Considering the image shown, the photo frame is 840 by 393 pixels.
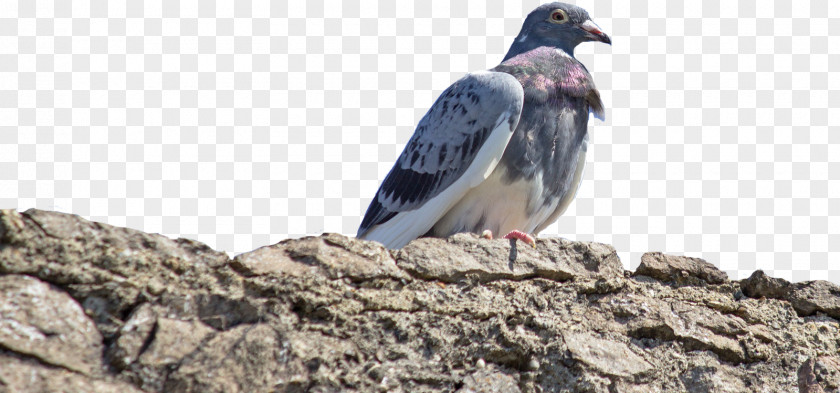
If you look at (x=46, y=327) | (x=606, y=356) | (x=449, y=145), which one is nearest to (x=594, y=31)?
(x=449, y=145)

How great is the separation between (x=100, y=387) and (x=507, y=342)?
1.44 metres

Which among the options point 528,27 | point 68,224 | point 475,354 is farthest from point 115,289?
point 528,27

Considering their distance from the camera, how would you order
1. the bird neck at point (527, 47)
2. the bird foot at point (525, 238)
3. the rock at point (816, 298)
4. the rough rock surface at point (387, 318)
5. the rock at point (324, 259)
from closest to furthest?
the rough rock surface at point (387, 318) < the rock at point (324, 259) < the bird foot at point (525, 238) < the rock at point (816, 298) < the bird neck at point (527, 47)

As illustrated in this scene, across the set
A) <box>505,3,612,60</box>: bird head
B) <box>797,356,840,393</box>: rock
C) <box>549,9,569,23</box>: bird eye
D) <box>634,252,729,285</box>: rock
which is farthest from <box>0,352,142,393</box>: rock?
<box>549,9,569,23</box>: bird eye

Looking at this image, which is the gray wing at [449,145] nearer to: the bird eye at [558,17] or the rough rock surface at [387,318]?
the bird eye at [558,17]

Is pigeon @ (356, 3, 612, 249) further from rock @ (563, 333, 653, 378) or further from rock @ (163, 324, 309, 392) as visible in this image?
rock @ (163, 324, 309, 392)

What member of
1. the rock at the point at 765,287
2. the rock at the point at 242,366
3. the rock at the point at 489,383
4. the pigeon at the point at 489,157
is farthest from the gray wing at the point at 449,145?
the rock at the point at 242,366

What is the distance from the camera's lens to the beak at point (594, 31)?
651cm

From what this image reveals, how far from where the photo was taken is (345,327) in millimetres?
3246

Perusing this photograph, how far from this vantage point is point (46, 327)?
279 cm

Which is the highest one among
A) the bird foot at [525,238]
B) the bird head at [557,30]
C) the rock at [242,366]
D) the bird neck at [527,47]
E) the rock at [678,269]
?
the bird head at [557,30]

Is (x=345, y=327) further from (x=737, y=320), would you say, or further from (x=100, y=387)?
(x=737, y=320)

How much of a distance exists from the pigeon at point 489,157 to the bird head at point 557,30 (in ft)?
2.10

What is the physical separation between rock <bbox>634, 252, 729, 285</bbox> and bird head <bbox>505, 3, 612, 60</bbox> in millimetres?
2521
